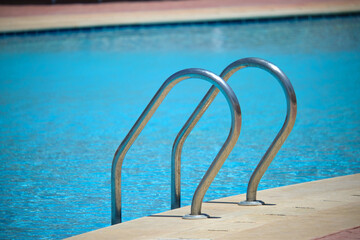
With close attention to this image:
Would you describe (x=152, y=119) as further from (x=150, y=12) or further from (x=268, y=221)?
(x=150, y=12)

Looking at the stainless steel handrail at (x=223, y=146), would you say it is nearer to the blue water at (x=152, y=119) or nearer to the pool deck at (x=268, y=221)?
the pool deck at (x=268, y=221)

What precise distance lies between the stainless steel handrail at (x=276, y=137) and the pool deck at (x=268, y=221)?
18 cm

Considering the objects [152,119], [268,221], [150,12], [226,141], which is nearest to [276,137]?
[226,141]

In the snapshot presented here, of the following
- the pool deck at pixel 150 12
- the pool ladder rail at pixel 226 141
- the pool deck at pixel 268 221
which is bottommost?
the pool deck at pixel 268 221

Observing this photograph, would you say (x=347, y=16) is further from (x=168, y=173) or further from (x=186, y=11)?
(x=168, y=173)

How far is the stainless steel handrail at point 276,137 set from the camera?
327 centimetres

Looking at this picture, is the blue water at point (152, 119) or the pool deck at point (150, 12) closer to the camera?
the blue water at point (152, 119)

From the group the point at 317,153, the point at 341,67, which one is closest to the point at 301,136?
the point at 317,153

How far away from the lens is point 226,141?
3.24 m

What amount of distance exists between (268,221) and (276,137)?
1.44 feet

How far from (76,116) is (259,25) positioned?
8.35m

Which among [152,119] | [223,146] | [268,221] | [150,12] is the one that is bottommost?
[268,221]

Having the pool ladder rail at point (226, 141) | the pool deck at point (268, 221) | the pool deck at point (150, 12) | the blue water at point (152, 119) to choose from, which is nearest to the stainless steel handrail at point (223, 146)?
the pool ladder rail at point (226, 141)

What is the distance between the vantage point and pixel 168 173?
231 inches
